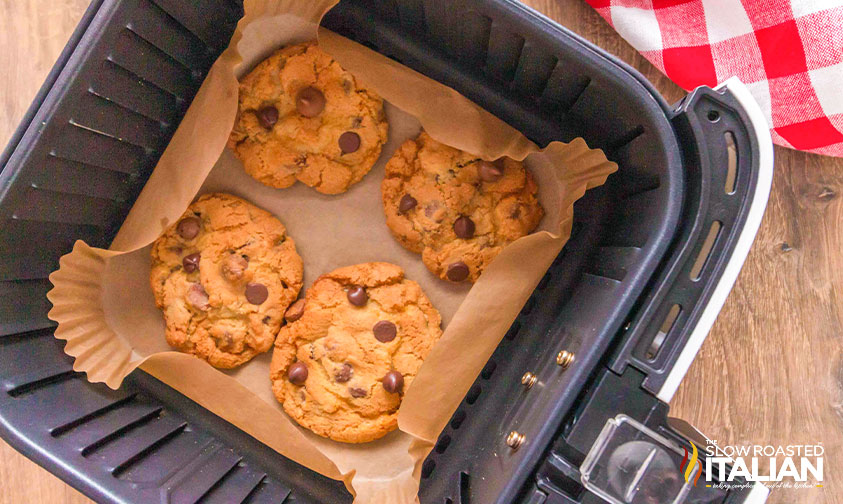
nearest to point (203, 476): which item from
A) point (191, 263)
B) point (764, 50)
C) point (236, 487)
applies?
point (236, 487)

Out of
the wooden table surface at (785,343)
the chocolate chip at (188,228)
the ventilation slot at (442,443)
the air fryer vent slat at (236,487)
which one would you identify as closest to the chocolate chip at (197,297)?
the chocolate chip at (188,228)

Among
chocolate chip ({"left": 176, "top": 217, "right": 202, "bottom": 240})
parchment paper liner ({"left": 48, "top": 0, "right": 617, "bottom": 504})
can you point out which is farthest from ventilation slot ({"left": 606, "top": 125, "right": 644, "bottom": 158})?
chocolate chip ({"left": 176, "top": 217, "right": 202, "bottom": 240})

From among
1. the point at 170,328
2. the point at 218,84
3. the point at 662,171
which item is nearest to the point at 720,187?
the point at 662,171

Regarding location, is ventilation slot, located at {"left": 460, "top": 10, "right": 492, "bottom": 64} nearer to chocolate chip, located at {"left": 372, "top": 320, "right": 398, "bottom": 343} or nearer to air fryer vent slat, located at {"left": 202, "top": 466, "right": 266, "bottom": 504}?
chocolate chip, located at {"left": 372, "top": 320, "right": 398, "bottom": 343}

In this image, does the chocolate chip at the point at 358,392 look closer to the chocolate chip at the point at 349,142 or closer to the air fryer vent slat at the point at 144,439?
the air fryer vent slat at the point at 144,439

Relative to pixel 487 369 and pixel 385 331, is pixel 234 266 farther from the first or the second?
pixel 487 369

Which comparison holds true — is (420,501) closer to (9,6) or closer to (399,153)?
(399,153)
